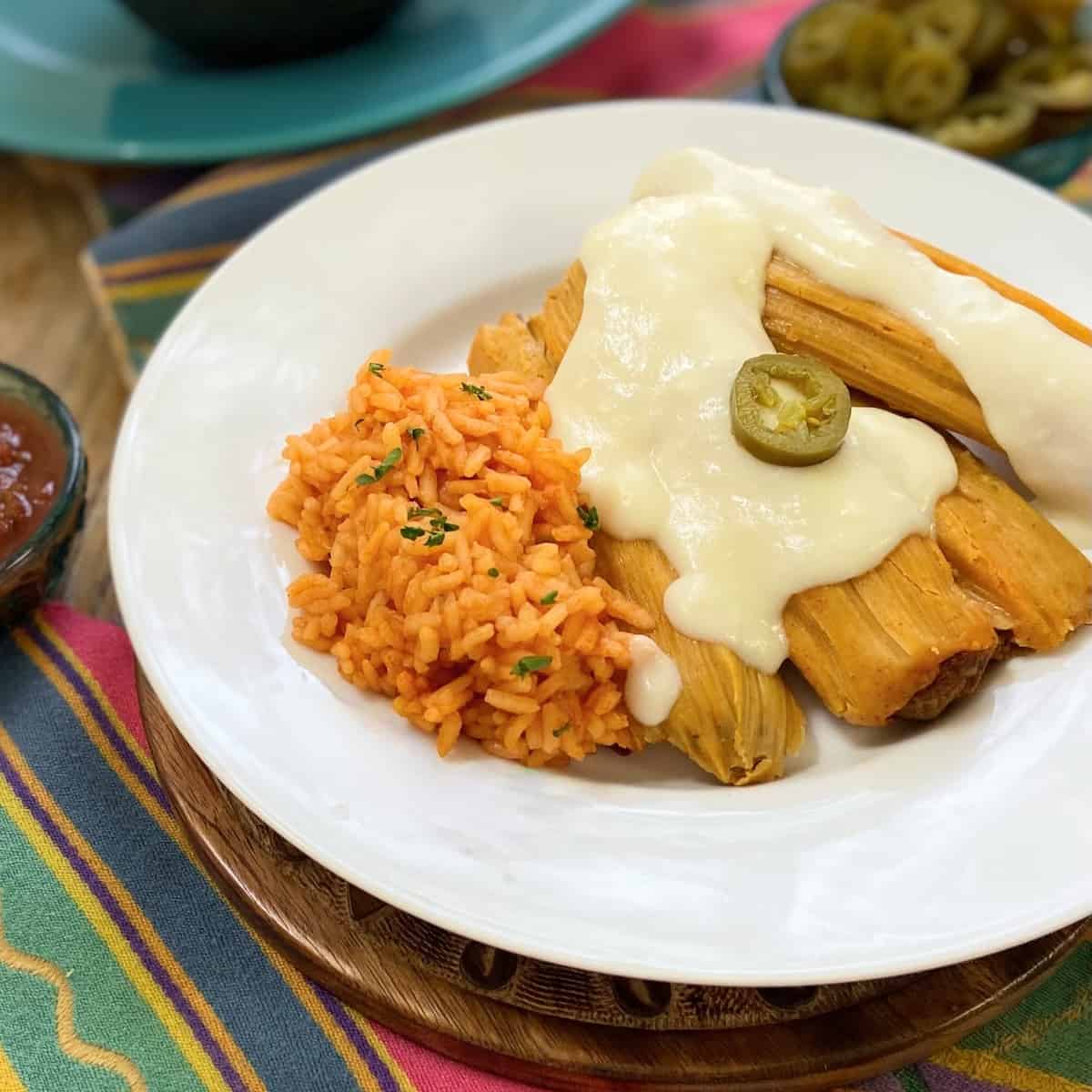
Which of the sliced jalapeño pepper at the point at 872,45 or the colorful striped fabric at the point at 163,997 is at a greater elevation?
the sliced jalapeño pepper at the point at 872,45

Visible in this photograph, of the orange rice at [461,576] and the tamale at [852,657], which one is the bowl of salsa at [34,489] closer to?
the orange rice at [461,576]

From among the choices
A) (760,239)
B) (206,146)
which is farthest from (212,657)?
(206,146)

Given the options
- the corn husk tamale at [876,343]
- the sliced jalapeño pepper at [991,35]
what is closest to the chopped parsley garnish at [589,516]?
the corn husk tamale at [876,343]

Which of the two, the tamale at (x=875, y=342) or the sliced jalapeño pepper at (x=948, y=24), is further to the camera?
the sliced jalapeño pepper at (x=948, y=24)

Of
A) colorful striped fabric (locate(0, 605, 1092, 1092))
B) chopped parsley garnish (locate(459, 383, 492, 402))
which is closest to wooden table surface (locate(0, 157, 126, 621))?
colorful striped fabric (locate(0, 605, 1092, 1092))

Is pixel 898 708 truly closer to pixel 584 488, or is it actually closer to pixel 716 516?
pixel 716 516

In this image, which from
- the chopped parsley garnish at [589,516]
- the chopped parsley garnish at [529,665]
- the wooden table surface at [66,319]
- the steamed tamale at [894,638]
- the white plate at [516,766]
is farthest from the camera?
the wooden table surface at [66,319]

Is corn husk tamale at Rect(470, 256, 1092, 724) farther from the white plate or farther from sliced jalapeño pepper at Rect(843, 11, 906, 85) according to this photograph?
sliced jalapeño pepper at Rect(843, 11, 906, 85)
